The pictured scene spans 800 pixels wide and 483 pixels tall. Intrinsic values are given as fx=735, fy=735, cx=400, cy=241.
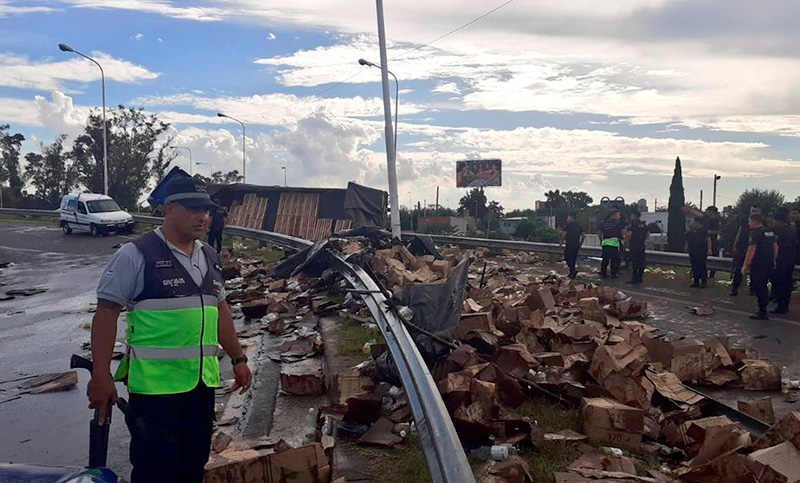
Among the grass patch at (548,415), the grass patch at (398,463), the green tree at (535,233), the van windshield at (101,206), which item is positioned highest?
the van windshield at (101,206)

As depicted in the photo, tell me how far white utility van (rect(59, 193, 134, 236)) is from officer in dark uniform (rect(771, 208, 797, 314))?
25.4 m

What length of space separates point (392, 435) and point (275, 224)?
3112 cm

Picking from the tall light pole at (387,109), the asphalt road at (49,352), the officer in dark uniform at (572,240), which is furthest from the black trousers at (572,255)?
the asphalt road at (49,352)

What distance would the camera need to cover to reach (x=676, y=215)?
151 feet

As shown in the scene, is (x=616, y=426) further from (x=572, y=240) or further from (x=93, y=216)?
(x=93, y=216)

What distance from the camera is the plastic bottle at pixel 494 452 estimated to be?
174 inches

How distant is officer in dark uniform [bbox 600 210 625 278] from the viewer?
16.9 m

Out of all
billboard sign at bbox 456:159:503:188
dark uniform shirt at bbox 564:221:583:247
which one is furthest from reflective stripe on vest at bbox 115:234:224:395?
billboard sign at bbox 456:159:503:188

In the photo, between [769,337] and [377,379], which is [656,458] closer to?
[377,379]

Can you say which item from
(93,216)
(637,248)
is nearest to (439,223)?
(93,216)

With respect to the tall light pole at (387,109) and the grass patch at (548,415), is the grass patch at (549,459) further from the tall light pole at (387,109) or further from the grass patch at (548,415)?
the tall light pole at (387,109)

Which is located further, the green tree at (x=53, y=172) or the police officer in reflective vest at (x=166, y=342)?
the green tree at (x=53, y=172)

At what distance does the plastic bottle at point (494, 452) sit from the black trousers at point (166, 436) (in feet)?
5.51

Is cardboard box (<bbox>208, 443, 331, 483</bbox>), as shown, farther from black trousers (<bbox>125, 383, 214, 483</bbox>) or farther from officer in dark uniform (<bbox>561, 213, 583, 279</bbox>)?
officer in dark uniform (<bbox>561, 213, 583, 279</bbox>)
